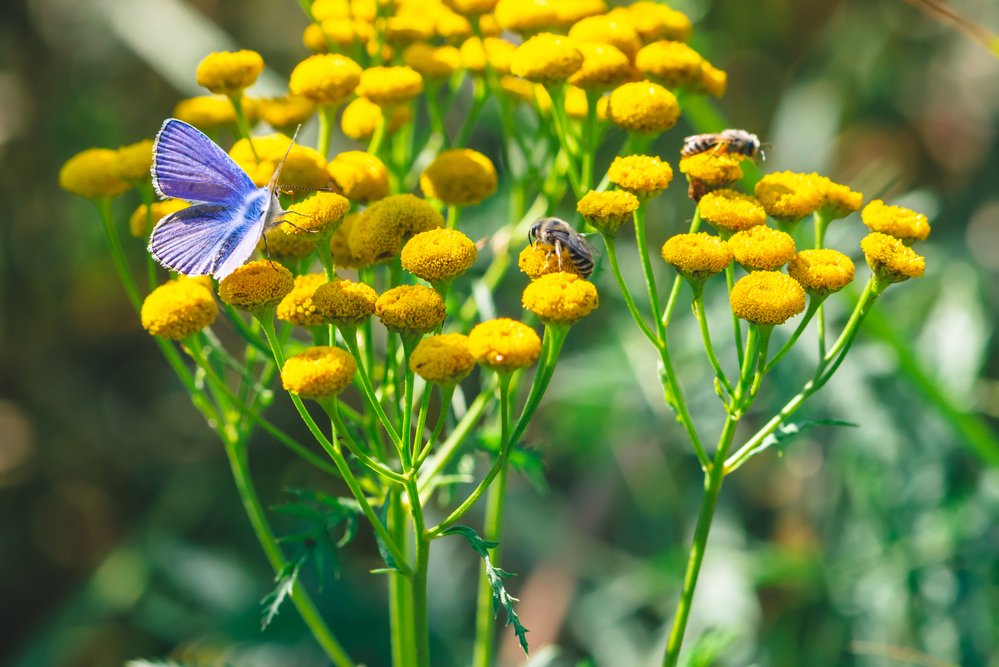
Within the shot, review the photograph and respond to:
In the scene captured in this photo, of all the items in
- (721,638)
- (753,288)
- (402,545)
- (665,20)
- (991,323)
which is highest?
(665,20)

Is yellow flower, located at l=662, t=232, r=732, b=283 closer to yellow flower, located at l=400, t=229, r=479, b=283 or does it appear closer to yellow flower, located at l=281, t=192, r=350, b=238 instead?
yellow flower, located at l=400, t=229, r=479, b=283

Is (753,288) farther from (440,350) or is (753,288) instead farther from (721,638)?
(721,638)

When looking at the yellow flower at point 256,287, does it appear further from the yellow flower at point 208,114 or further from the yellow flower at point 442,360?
the yellow flower at point 208,114

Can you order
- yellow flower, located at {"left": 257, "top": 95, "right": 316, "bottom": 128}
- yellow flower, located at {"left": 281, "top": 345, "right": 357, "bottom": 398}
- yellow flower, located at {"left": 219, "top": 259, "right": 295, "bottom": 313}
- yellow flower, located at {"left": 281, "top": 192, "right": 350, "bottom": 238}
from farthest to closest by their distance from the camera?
yellow flower, located at {"left": 257, "top": 95, "right": 316, "bottom": 128}, yellow flower, located at {"left": 281, "top": 192, "right": 350, "bottom": 238}, yellow flower, located at {"left": 219, "top": 259, "right": 295, "bottom": 313}, yellow flower, located at {"left": 281, "top": 345, "right": 357, "bottom": 398}

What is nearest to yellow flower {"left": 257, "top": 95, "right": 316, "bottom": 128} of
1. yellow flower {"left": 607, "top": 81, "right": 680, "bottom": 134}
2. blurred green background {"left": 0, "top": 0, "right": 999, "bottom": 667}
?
yellow flower {"left": 607, "top": 81, "right": 680, "bottom": 134}

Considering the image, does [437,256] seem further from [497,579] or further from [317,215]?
[497,579]

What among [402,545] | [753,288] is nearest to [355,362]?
[402,545]
